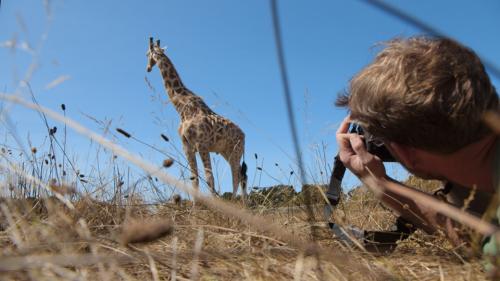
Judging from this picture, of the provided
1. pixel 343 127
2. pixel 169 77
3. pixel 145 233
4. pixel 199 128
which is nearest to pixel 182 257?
pixel 145 233

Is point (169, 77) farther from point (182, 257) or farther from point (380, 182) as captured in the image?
point (182, 257)

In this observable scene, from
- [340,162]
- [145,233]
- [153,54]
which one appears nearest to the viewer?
[145,233]

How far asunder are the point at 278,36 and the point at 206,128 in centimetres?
650

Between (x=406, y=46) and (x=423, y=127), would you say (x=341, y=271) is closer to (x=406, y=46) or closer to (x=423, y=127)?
(x=423, y=127)

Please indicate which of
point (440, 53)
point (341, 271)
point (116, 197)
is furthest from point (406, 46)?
point (116, 197)

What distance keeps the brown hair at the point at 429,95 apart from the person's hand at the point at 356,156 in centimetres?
13

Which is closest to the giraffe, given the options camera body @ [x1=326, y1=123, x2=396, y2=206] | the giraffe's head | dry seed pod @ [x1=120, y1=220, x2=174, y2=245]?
the giraffe's head

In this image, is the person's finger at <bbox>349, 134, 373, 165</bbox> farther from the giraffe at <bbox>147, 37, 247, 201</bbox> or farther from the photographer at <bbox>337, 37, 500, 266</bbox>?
the giraffe at <bbox>147, 37, 247, 201</bbox>

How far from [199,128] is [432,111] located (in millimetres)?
5922

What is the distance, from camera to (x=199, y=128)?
22.5ft

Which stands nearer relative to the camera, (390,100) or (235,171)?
(390,100)

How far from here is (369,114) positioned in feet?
3.77

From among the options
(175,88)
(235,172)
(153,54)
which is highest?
(153,54)

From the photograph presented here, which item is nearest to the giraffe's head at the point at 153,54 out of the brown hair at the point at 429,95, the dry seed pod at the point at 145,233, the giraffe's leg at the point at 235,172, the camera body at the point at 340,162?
the giraffe's leg at the point at 235,172
